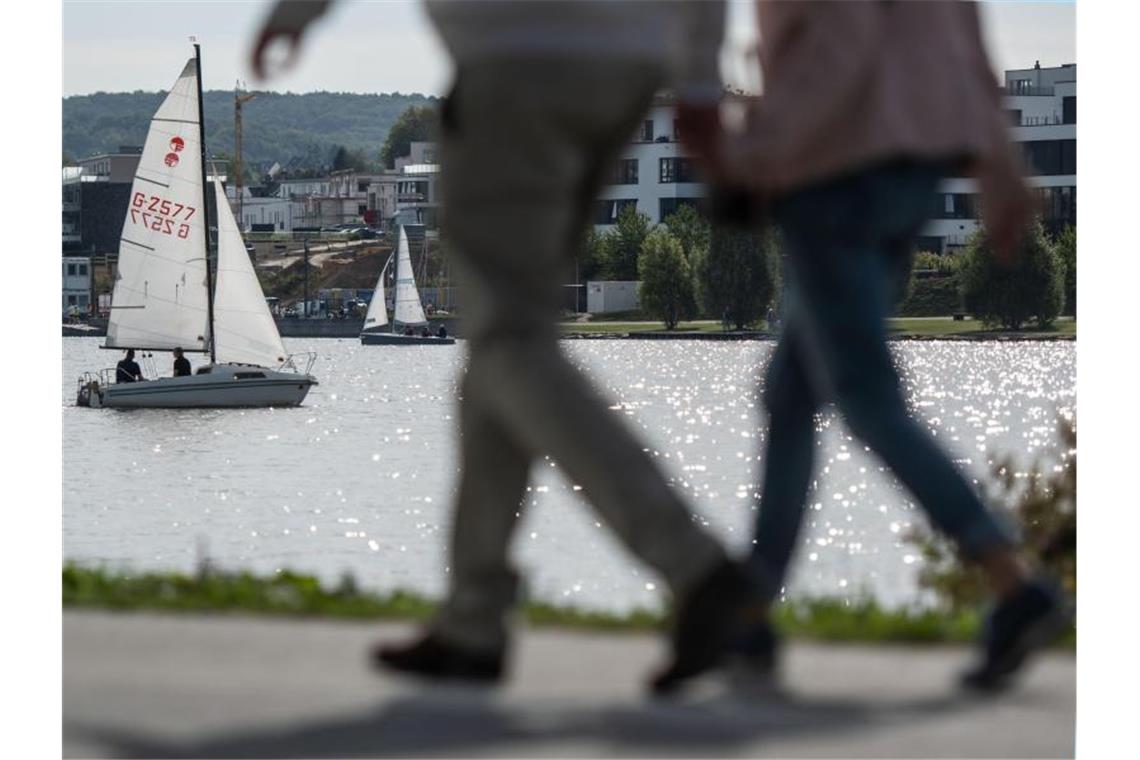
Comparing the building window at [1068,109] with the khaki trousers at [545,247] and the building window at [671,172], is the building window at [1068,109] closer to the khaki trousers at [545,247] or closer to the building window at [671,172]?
the khaki trousers at [545,247]

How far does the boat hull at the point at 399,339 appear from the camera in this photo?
81188 mm

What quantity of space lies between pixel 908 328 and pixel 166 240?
16.3 m

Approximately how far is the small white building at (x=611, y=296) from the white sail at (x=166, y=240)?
1738cm

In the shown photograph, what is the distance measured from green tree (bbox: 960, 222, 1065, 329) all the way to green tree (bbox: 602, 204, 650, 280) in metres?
29.4

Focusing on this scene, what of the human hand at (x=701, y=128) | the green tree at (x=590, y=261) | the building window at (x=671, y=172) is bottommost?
the human hand at (x=701, y=128)

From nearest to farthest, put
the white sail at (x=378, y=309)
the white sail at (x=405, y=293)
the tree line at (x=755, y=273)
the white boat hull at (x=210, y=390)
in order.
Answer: the tree line at (x=755, y=273), the white boat hull at (x=210, y=390), the white sail at (x=405, y=293), the white sail at (x=378, y=309)

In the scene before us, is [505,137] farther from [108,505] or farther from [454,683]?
[108,505]

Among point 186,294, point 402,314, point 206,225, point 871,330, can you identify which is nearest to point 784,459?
point 871,330

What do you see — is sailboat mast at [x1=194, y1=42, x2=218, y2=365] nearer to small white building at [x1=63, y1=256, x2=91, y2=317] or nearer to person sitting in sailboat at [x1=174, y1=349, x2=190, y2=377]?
person sitting in sailboat at [x1=174, y1=349, x2=190, y2=377]

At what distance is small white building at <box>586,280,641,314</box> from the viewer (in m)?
62.2

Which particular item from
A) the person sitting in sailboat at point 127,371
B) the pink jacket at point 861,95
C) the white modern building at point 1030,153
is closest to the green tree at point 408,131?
the white modern building at point 1030,153

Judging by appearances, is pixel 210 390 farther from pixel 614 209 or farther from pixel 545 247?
pixel 545 247

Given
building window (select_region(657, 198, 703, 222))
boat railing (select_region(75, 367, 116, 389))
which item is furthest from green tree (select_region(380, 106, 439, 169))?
building window (select_region(657, 198, 703, 222))

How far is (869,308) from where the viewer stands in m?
2.76
